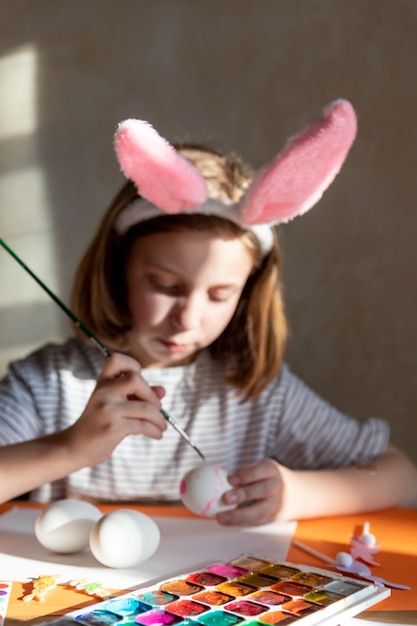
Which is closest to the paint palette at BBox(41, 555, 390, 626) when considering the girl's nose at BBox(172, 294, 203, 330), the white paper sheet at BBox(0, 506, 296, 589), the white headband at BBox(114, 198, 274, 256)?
the white paper sheet at BBox(0, 506, 296, 589)

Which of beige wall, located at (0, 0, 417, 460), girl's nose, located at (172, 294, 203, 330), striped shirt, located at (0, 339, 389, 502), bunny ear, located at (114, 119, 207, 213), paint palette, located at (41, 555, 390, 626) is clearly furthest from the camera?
beige wall, located at (0, 0, 417, 460)

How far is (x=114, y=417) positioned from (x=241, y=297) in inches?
17.3

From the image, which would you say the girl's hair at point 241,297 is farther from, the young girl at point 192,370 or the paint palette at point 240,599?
the paint palette at point 240,599

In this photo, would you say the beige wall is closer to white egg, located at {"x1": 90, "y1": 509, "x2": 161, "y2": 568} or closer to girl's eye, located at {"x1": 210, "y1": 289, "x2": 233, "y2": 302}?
girl's eye, located at {"x1": 210, "y1": 289, "x2": 233, "y2": 302}

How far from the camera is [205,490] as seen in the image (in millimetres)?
924

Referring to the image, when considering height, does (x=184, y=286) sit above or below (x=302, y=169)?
below

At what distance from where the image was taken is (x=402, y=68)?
1416mm

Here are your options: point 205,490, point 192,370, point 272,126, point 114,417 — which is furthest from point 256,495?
point 272,126

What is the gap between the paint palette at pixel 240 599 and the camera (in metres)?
0.63

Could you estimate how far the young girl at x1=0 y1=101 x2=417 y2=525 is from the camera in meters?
0.93

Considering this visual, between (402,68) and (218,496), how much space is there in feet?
2.86

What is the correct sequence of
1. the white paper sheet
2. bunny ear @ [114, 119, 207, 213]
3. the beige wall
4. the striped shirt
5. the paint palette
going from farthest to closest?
1. the beige wall
2. the striped shirt
3. bunny ear @ [114, 119, 207, 213]
4. the white paper sheet
5. the paint palette

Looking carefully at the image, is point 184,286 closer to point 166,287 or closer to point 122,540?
Result: point 166,287

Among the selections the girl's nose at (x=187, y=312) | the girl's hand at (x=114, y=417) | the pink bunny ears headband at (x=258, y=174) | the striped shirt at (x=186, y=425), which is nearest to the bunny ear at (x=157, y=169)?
the pink bunny ears headband at (x=258, y=174)
